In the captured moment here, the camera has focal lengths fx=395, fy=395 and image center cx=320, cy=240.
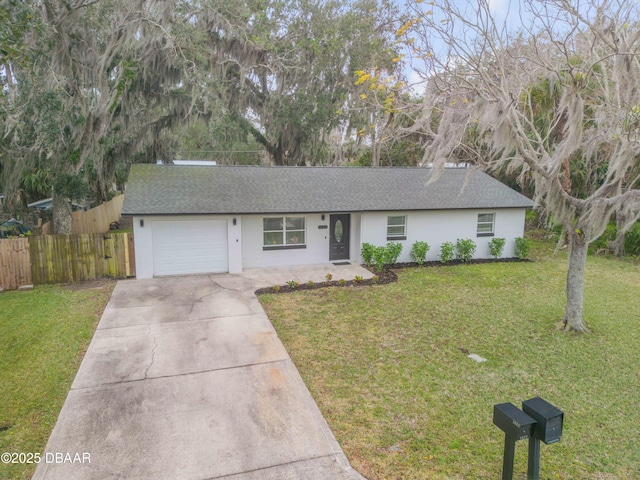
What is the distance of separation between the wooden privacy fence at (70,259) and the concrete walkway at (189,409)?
11.5 feet

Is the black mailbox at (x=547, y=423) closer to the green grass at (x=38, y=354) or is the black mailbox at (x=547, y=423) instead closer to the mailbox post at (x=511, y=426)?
the mailbox post at (x=511, y=426)

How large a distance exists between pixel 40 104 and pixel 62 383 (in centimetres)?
837

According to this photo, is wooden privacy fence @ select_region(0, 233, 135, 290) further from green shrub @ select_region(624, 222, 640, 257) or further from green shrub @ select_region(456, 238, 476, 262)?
green shrub @ select_region(624, 222, 640, 257)

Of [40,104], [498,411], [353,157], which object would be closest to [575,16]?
[498,411]

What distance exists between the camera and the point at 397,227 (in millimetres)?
14188

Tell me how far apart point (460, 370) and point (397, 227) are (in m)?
8.24

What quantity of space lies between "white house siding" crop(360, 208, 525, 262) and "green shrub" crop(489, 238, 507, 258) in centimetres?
21

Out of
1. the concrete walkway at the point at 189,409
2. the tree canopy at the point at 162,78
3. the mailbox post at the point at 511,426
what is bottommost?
the concrete walkway at the point at 189,409

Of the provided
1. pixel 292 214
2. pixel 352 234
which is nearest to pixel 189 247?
pixel 292 214

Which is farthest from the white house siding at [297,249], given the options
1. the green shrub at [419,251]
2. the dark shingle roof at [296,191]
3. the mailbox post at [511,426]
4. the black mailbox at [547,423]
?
the black mailbox at [547,423]

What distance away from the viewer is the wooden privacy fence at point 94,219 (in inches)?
679

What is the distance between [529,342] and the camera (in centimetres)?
751

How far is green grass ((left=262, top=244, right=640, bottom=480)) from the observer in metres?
4.45

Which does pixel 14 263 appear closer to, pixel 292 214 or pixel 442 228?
pixel 292 214
